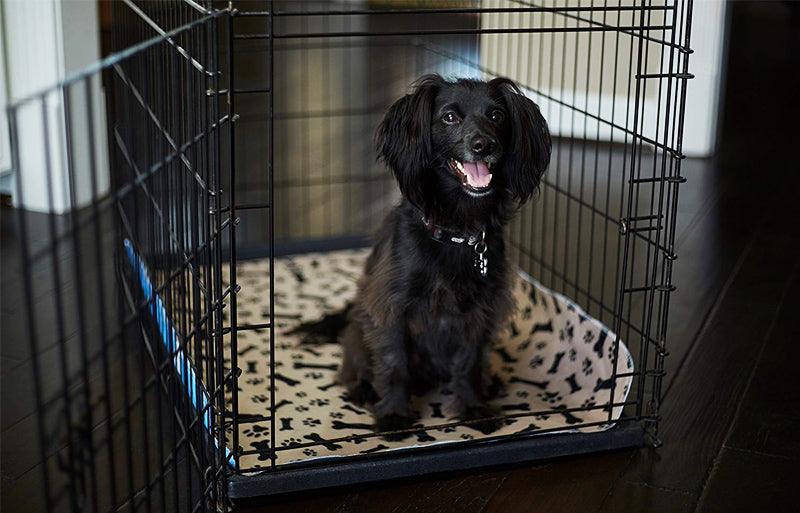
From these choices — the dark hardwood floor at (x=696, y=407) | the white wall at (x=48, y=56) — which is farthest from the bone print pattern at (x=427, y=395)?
the white wall at (x=48, y=56)

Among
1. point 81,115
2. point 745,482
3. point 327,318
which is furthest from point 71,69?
point 745,482

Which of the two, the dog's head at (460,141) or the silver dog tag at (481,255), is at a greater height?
the dog's head at (460,141)

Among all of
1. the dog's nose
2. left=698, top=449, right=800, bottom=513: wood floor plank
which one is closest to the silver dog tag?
the dog's nose

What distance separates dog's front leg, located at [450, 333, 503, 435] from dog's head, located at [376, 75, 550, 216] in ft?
1.18

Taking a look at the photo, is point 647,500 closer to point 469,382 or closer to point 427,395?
point 469,382

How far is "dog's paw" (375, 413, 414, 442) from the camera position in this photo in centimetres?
228

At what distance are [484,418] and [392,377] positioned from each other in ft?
0.74

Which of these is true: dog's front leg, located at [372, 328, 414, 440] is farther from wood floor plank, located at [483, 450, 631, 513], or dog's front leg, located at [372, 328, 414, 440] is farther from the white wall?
the white wall

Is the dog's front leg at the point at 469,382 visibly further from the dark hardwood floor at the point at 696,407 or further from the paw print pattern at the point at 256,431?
the paw print pattern at the point at 256,431

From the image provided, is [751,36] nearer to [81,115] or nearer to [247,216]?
[247,216]

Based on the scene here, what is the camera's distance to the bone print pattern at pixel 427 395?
227 centimetres

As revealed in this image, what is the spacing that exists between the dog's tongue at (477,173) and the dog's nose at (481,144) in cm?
6

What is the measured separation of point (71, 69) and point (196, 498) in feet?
6.62

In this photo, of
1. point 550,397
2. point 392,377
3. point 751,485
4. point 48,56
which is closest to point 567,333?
point 550,397
